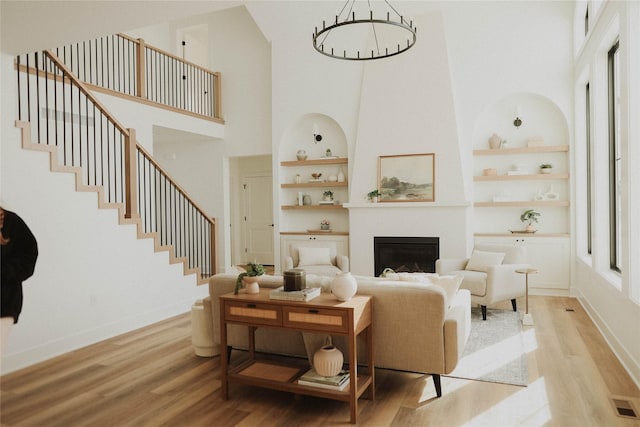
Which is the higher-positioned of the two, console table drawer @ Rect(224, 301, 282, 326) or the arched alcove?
the arched alcove

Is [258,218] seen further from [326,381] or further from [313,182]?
[326,381]

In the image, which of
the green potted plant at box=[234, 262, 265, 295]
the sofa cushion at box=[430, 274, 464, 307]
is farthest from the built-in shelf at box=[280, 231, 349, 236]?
the green potted plant at box=[234, 262, 265, 295]

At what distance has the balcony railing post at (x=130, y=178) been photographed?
17.9 ft

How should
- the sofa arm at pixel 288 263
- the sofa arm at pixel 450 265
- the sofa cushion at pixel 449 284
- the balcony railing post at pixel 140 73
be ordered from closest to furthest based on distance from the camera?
the sofa cushion at pixel 449 284 → the sofa arm at pixel 450 265 → the sofa arm at pixel 288 263 → the balcony railing post at pixel 140 73

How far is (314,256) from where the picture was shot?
22.7ft

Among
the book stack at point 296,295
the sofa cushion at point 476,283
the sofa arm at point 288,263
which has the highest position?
the book stack at point 296,295

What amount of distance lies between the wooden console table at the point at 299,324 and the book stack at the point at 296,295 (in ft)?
0.10

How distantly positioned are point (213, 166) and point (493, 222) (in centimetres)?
531

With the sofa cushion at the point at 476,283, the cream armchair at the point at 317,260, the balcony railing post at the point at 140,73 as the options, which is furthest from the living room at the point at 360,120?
the sofa cushion at the point at 476,283

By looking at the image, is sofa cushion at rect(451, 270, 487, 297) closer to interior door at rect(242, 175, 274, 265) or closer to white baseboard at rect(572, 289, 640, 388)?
white baseboard at rect(572, 289, 640, 388)

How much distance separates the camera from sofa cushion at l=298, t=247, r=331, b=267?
6879 mm

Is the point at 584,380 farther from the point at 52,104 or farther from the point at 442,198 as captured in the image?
the point at 52,104

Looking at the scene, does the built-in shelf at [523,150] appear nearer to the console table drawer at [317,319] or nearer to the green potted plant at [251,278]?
the green potted plant at [251,278]

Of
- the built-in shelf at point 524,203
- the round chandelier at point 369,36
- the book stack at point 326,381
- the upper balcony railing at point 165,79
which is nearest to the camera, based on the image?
the book stack at point 326,381
